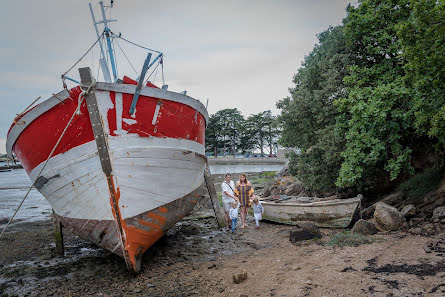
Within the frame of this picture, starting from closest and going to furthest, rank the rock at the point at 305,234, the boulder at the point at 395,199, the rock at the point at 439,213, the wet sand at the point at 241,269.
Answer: the wet sand at the point at 241,269 < the rock at the point at 439,213 < the rock at the point at 305,234 < the boulder at the point at 395,199

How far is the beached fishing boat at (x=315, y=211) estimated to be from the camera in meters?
7.49

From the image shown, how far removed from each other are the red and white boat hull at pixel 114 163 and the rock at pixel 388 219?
4.64 meters

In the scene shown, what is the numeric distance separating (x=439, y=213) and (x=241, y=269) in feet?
15.6

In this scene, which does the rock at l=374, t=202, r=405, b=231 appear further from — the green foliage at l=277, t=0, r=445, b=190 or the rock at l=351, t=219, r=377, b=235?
the green foliage at l=277, t=0, r=445, b=190

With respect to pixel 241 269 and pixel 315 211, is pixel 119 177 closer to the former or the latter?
pixel 241 269

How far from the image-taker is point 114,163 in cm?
518

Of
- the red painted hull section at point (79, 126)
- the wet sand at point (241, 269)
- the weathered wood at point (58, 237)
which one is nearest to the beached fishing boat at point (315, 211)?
the wet sand at point (241, 269)

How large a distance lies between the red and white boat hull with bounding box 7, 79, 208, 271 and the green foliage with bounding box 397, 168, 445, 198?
6.53m

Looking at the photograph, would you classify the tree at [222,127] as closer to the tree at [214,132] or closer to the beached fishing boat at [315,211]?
the tree at [214,132]

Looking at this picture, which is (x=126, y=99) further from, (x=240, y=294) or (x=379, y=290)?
(x=379, y=290)

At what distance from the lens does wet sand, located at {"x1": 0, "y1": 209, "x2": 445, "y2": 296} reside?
170 inches

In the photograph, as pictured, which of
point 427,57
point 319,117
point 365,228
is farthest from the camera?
point 319,117

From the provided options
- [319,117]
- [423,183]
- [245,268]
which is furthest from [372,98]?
[245,268]

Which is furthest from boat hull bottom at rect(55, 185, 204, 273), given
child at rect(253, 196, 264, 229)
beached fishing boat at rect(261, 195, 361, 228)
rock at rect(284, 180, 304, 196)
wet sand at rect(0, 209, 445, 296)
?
rock at rect(284, 180, 304, 196)
